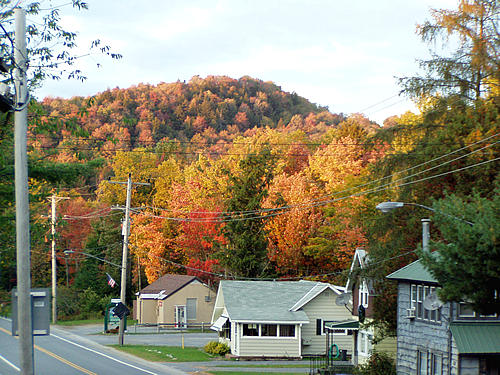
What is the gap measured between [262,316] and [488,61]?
19577 mm

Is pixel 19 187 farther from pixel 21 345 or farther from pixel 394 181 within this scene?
pixel 394 181

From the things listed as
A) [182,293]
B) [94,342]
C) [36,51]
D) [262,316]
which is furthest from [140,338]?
[36,51]

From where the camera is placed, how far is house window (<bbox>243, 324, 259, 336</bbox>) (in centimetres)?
4025

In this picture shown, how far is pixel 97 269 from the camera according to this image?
74.2 metres

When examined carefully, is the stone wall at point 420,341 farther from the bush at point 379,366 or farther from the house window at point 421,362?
the bush at point 379,366

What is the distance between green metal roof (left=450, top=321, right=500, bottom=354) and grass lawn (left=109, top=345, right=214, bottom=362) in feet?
56.7

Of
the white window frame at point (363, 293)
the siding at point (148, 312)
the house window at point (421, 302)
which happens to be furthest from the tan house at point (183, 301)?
the house window at point (421, 302)

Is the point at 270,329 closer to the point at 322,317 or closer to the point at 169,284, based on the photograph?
the point at 322,317

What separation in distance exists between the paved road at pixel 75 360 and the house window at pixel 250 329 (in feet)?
20.9

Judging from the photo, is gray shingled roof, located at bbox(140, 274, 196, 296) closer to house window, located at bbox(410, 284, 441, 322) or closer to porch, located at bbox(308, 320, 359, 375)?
porch, located at bbox(308, 320, 359, 375)

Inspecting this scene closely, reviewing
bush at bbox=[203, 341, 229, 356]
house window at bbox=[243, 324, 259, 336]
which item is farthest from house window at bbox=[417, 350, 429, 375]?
bush at bbox=[203, 341, 229, 356]

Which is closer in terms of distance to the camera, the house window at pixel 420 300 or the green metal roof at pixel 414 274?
the green metal roof at pixel 414 274

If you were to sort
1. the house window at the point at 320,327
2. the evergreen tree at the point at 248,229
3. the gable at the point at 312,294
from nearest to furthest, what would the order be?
the gable at the point at 312,294 → the house window at the point at 320,327 → the evergreen tree at the point at 248,229

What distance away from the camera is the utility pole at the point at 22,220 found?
1141 cm
